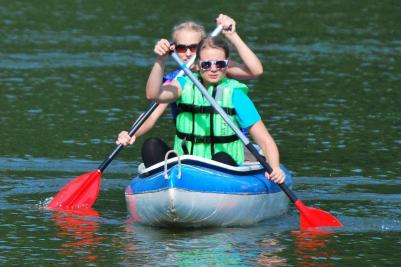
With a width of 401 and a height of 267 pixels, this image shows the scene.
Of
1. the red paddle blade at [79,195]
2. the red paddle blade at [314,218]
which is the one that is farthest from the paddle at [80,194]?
the red paddle blade at [314,218]

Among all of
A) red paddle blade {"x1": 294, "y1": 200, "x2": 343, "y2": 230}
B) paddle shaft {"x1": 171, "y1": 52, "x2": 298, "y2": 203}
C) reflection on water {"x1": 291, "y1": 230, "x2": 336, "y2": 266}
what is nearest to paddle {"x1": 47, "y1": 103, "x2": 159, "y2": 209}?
paddle shaft {"x1": 171, "y1": 52, "x2": 298, "y2": 203}

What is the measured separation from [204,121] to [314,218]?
1.18 m

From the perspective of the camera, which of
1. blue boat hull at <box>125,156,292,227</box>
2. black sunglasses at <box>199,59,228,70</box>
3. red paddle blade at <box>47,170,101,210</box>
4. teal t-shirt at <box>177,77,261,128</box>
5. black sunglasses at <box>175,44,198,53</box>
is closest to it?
blue boat hull at <box>125,156,292,227</box>

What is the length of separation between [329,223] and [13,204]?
2834 millimetres

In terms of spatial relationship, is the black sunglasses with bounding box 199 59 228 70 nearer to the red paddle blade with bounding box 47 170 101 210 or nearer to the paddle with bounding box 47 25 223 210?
the paddle with bounding box 47 25 223 210

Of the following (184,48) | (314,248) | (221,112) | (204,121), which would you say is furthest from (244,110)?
(314,248)

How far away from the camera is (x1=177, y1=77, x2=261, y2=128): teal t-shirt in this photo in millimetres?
11688

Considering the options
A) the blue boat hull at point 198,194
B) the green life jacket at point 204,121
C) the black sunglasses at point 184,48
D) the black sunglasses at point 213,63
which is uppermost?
the black sunglasses at point 184,48

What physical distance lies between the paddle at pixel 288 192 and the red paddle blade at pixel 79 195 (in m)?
1.69

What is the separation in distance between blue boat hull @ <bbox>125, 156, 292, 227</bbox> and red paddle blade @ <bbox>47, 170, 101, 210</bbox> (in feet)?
2.92

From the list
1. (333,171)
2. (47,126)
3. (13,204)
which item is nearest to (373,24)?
(47,126)

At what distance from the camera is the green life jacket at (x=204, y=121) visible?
11773 millimetres

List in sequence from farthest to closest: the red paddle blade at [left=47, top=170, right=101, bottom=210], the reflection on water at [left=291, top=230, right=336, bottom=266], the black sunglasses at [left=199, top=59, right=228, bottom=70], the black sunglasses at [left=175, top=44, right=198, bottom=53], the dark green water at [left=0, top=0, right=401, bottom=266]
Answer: the red paddle blade at [left=47, top=170, right=101, bottom=210] < the black sunglasses at [left=175, top=44, right=198, bottom=53] < the black sunglasses at [left=199, top=59, right=228, bottom=70] < the dark green water at [left=0, top=0, right=401, bottom=266] < the reflection on water at [left=291, top=230, right=336, bottom=266]

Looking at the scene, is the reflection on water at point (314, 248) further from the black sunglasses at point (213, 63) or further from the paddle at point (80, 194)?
the paddle at point (80, 194)
